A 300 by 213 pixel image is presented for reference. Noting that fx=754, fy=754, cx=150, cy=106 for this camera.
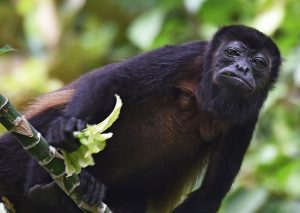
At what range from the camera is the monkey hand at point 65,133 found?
3.61m

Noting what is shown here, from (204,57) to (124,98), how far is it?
60cm

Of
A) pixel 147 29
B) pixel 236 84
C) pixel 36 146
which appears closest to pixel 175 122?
pixel 236 84

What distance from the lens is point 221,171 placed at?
15.6 feet

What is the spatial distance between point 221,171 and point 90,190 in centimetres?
116

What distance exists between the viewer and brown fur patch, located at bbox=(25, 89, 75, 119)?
4.78m

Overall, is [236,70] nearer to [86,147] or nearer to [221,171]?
[221,171]

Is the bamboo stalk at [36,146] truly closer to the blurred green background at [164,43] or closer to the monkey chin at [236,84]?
the monkey chin at [236,84]

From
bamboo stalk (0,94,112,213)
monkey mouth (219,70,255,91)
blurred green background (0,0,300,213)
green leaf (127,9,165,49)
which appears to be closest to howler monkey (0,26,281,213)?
monkey mouth (219,70,255,91)

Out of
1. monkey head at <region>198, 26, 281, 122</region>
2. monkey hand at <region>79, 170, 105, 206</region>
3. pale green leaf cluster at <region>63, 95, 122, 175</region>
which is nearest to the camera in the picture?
pale green leaf cluster at <region>63, 95, 122, 175</region>

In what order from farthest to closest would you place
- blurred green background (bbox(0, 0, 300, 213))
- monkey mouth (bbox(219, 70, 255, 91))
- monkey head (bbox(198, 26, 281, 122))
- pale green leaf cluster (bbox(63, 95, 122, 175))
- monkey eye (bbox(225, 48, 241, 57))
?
blurred green background (bbox(0, 0, 300, 213))
monkey eye (bbox(225, 48, 241, 57))
monkey head (bbox(198, 26, 281, 122))
monkey mouth (bbox(219, 70, 255, 91))
pale green leaf cluster (bbox(63, 95, 122, 175))

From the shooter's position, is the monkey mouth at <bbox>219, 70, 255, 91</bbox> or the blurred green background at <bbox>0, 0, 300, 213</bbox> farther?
the blurred green background at <bbox>0, 0, 300, 213</bbox>

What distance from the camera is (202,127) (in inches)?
192

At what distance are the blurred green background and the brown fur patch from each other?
89 centimetres

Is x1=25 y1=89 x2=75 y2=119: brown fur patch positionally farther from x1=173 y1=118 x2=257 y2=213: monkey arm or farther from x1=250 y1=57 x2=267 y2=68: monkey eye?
x1=250 y1=57 x2=267 y2=68: monkey eye
